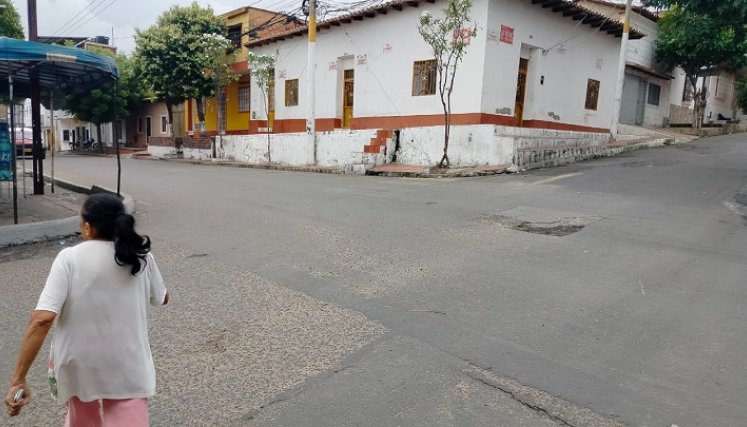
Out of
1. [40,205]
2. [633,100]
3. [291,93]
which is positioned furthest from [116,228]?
[633,100]

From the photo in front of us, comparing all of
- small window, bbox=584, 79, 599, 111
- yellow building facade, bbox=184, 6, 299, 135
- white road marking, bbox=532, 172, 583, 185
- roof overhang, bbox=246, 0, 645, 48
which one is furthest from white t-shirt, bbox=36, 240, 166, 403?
yellow building facade, bbox=184, 6, 299, 135

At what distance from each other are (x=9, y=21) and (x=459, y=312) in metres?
28.9

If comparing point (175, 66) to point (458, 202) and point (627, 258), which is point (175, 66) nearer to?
point (458, 202)

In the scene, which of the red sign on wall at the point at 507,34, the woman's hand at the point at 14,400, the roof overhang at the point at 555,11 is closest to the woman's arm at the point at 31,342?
the woman's hand at the point at 14,400

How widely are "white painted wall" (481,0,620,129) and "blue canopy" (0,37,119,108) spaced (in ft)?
35.3

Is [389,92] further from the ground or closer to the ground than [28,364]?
further from the ground

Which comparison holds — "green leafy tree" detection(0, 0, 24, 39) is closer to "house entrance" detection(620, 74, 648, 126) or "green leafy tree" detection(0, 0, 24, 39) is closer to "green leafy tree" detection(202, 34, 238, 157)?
"green leafy tree" detection(202, 34, 238, 157)

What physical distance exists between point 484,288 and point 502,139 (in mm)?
9593

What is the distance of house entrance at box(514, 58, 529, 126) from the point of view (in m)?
17.5

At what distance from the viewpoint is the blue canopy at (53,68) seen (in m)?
6.68

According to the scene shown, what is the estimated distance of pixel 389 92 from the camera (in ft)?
59.9

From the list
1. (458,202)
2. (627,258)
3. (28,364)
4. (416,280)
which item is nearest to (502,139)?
(458,202)

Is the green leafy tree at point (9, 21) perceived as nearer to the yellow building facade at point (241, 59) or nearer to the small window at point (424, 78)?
the yellow building facade at point (241, 59)

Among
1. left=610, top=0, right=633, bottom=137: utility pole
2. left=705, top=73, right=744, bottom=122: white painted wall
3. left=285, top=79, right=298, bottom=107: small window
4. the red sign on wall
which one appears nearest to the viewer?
the red sign on wall
